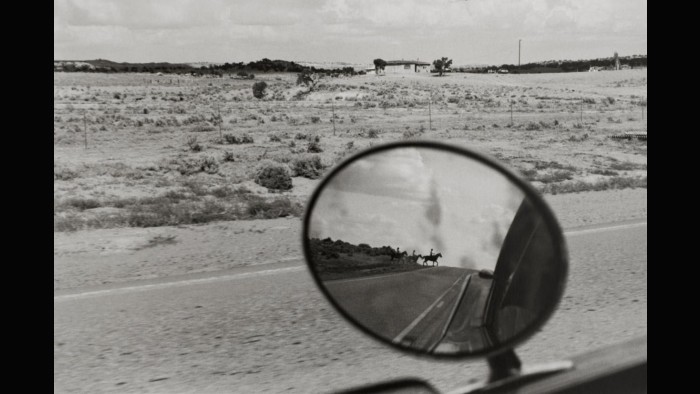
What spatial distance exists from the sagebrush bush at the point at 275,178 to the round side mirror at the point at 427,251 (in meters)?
12.5

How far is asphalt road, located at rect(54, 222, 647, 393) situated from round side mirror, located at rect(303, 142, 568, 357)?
0.82m

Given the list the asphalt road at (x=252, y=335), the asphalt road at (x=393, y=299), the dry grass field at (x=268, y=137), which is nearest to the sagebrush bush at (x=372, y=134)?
the dry grass field at (x=268, y=137)

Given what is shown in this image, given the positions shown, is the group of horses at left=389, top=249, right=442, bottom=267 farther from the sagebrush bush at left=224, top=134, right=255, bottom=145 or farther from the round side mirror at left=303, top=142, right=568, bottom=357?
the sagebrush bush at left=224, top=134, right=255, bottom=145

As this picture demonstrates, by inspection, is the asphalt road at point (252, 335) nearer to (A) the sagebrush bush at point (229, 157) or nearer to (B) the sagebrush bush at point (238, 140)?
(A) the sagebrush bush at point (229, 157)

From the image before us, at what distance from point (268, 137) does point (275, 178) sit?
37.1 ft

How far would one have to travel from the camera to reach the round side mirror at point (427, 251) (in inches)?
64.4

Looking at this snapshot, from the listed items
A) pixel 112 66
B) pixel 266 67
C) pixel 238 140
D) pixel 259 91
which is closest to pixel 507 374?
pixel 238 140

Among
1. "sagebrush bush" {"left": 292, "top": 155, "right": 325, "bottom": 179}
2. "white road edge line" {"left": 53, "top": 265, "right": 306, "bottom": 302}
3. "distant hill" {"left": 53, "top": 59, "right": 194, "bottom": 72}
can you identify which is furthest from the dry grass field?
"distant hill" {"left": 53, "top": 59, "right": 194, "bottom": 72}

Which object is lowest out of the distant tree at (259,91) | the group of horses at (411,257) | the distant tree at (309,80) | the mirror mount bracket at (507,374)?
the mirror mount bracket at (507,374)

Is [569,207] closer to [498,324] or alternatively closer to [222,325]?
[222,325]

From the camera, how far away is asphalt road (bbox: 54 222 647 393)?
10.8 ft
